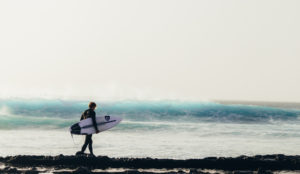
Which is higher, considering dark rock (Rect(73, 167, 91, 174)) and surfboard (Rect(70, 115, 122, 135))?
surfboard (Rect(70, 115, 122, 135))

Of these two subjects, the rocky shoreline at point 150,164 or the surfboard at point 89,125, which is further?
the surfboard at point 89,125

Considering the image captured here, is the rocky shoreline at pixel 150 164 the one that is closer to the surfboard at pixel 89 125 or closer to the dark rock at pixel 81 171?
the dark rock at pixel 81 171

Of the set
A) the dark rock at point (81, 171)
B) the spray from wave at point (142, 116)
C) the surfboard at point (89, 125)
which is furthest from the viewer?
the spray from wave at point (142, 116)

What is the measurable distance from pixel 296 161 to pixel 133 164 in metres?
4.68

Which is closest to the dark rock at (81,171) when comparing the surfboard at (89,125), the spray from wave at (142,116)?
the surfboard at (89,125)

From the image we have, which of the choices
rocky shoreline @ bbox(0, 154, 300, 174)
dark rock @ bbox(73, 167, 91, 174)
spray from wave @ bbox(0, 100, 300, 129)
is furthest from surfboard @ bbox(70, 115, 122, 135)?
spray from wave @ bbox(0, 100, 300, 129)

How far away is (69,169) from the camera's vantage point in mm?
11039

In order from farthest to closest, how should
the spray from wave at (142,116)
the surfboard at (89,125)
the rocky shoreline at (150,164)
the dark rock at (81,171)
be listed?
1. the spray from wave at (142,116)
2. the surfboard at (89,125)
3. the rocky shoreline at (150,164)
4. the dark rock at (81,171)

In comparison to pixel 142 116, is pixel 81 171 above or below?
below

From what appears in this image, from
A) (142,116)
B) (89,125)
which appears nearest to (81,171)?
(89,125)

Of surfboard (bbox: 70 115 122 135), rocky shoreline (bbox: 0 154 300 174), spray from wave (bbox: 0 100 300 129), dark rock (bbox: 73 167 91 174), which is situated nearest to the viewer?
dark rock (bbox: 73 167 91 174)

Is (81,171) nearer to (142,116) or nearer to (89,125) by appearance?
(89,125)

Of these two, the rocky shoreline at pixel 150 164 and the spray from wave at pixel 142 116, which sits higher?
the spray from wave at pixel 142 116

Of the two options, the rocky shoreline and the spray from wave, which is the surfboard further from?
the spray from wave
